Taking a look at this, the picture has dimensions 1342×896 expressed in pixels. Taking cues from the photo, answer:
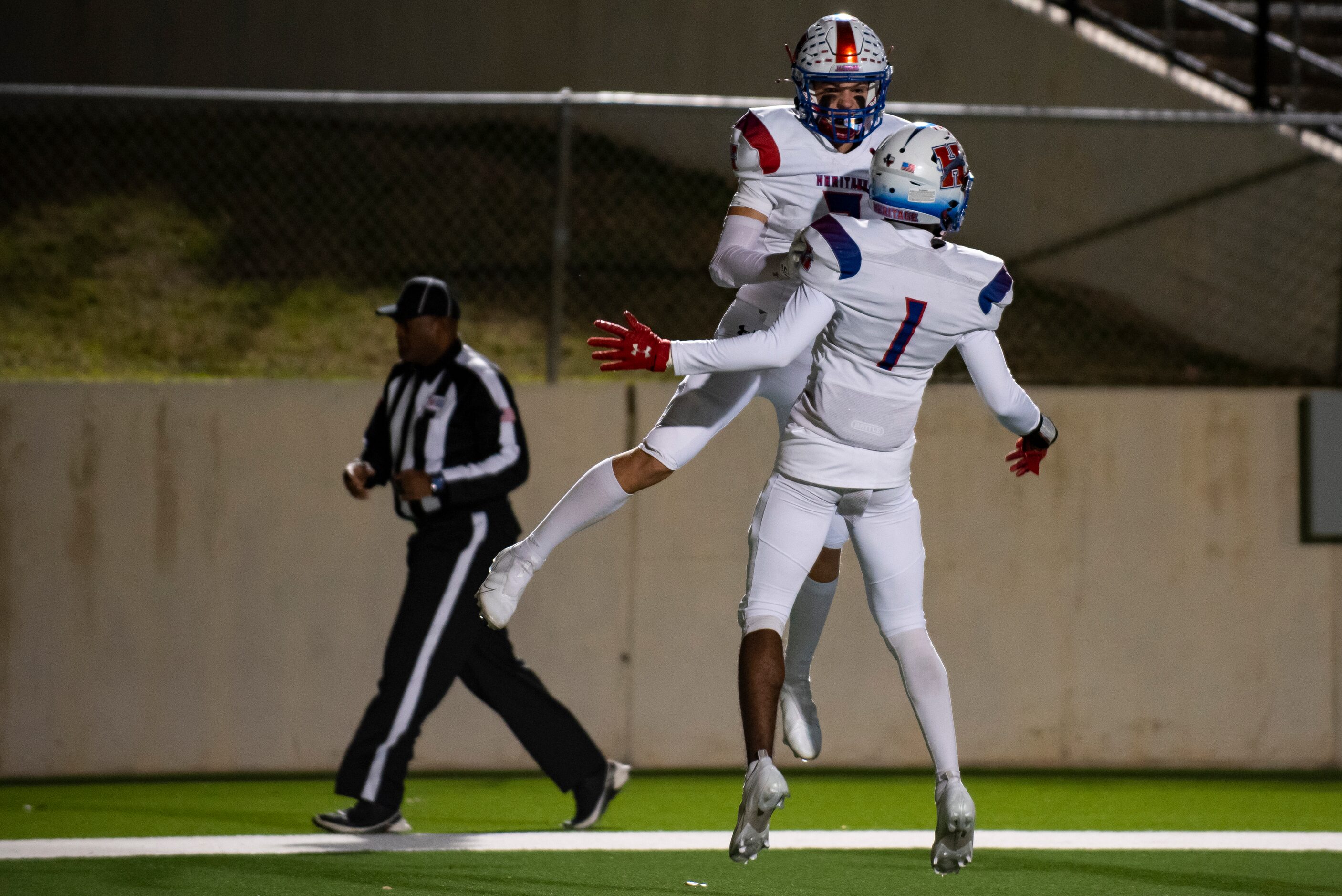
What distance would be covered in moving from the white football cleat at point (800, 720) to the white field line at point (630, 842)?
116cm

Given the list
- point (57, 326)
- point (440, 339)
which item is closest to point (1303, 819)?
point (440, 339)

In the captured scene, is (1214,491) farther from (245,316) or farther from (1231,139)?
(245,316)

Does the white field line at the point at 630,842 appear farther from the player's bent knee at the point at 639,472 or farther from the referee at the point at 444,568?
the player's bent knee at the point at 639,472

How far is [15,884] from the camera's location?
5.72 m

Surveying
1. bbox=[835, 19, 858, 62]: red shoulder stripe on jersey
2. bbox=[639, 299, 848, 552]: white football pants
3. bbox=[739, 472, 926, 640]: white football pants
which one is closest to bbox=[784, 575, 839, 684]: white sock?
bbox=[639, 299, 848, 552]: white football pants

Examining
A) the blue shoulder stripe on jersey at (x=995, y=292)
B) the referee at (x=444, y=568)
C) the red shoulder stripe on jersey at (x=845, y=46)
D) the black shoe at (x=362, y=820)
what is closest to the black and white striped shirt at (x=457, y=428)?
the referee at (x=444, y=568)

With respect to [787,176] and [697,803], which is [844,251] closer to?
[787,176]

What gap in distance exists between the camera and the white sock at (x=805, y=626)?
5.78 metres

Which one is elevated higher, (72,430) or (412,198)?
(412,198)

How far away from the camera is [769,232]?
18.5ft

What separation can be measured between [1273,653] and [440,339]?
509 centimetres

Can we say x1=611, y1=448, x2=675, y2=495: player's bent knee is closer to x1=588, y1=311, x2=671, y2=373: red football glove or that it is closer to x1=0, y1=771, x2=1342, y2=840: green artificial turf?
x1=588, y1=311, x2=671, y2=373: red football glove

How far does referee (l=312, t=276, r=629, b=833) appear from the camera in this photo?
6.75 metres

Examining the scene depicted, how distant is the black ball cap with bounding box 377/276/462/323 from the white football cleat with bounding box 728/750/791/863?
2873mm
